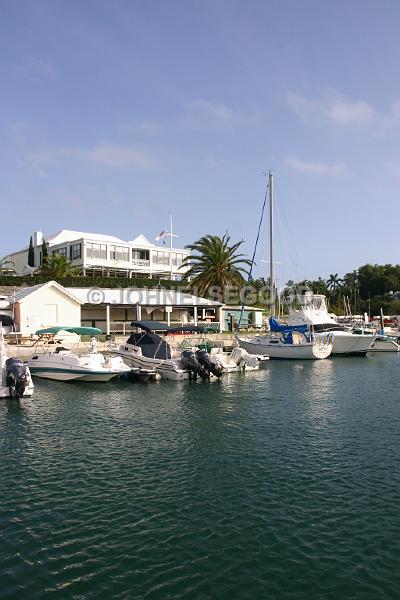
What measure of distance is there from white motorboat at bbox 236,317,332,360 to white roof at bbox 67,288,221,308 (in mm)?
14367

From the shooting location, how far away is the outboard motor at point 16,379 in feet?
81.1

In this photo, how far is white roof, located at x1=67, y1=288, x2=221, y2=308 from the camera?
54.9m

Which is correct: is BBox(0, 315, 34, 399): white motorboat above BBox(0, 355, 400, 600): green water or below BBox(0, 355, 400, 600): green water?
above

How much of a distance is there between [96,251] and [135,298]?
2194cm

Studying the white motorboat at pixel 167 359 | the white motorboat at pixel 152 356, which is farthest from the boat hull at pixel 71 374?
the white motorboat at pixel 167 359

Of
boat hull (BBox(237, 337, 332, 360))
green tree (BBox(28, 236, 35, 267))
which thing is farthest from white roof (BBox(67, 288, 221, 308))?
green tree (BBox(28, 236, 35, 267))

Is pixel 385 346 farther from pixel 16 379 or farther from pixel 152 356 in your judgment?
pixel 16 379

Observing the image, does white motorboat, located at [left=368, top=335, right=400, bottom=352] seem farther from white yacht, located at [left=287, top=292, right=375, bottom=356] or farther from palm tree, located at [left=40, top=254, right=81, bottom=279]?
palm tree, located at [left=40, top=254, right=81, bottom=279]

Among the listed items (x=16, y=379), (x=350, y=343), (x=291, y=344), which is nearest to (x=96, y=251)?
(x=291, y=344)

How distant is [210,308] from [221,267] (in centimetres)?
589

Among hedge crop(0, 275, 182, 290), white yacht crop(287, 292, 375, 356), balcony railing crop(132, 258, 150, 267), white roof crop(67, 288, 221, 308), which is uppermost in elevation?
balcony railing crop(132, 258, 150, 267)

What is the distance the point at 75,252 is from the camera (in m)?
76.8

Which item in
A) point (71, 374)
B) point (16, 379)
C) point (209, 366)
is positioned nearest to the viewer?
point (16, 379)

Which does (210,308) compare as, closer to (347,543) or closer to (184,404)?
(184,404)
